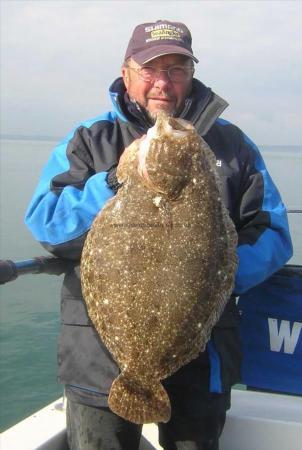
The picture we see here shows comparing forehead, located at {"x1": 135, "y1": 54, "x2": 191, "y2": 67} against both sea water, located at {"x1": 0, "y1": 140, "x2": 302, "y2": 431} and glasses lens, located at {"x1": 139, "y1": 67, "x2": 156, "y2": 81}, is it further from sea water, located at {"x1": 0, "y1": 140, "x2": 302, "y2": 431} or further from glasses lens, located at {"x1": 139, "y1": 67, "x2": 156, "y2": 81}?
sea water, located at {"x1": 0, "y1": 140, "x2": 302, "y2": 431}

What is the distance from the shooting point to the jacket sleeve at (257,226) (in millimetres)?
2797

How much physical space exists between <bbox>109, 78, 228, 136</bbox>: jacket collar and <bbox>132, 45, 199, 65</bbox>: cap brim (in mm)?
233

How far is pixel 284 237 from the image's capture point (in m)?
2.96

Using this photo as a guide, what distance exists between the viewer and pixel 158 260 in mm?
2367

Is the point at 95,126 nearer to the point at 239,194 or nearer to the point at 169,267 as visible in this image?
the point at 239,194

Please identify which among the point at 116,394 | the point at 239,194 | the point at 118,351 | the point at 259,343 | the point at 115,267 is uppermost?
the point at 239,194

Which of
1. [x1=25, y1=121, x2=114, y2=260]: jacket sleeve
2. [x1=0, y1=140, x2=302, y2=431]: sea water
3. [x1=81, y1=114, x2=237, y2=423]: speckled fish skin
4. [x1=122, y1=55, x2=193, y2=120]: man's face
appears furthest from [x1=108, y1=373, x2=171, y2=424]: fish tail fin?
[x1=0, y1=140, x2=302, y2=431]: sea water

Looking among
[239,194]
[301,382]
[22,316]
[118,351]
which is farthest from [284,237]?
[22,316]

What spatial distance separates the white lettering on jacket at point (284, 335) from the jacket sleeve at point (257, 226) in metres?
1.00

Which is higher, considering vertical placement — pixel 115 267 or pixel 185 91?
pixel 185 91

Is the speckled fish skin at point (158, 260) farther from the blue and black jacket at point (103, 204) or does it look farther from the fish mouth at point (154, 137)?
the blue and black jacket at point (103, 204)

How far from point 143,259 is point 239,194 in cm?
96

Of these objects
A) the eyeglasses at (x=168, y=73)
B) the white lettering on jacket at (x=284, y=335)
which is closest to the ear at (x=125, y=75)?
the eyeglasses at (x=168, y=73)

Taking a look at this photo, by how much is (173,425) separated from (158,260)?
1.18 metres
